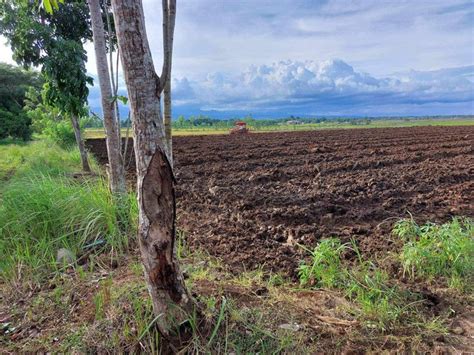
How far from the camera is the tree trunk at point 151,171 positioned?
174 centimetres

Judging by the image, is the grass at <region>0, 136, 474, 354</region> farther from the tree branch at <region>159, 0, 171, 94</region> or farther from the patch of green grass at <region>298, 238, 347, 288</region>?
the tree branch at <region>159, 0, 171, 94</region>

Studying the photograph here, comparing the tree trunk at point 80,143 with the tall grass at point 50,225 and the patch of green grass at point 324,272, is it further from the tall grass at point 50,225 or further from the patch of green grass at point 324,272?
the patch of green grass at point 324,272

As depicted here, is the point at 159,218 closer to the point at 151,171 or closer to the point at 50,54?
the point at 151,171

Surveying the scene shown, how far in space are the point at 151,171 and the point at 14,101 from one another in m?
30.7

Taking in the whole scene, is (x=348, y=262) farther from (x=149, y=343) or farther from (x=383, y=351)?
(x=149, y=343)

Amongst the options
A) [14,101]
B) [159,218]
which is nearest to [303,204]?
[159,218]

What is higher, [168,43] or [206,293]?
[168,43]

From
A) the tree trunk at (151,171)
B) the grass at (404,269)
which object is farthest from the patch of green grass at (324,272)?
the tree trunk at (151,171)

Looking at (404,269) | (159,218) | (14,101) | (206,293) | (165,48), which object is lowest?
(404,269)

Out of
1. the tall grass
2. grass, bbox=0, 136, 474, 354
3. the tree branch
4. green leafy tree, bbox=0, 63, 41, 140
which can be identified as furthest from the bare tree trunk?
green leafy tree, bbox=0, 63, 41, 140

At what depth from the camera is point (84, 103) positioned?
7.81 meters

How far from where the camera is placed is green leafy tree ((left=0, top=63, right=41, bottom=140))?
24.4m

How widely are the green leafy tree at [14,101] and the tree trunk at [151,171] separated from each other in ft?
84.5

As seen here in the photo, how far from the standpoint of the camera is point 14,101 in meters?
26.4
